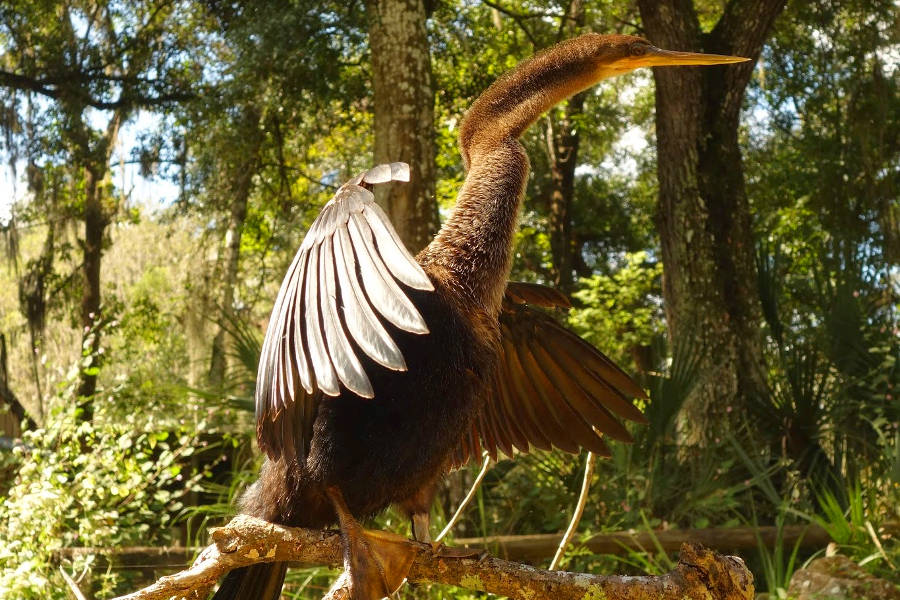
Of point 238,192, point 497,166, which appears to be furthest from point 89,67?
point 497,166

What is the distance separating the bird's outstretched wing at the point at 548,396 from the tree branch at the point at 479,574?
2.59 ft

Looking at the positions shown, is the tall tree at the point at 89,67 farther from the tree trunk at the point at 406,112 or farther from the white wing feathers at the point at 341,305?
the white wing feathers at the point at 341,305

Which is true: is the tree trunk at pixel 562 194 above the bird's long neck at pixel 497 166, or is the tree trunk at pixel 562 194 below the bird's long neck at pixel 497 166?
above

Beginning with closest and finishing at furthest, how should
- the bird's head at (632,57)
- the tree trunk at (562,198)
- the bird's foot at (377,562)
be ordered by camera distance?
the bird's foot at (377,562) < the bird's head at (632,57) < the tree trunk at (562,198)

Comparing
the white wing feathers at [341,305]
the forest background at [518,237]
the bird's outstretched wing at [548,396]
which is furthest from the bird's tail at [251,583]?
the forest background at [518,237]

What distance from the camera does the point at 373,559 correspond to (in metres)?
2.24

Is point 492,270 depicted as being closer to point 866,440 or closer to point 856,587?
point 856,587

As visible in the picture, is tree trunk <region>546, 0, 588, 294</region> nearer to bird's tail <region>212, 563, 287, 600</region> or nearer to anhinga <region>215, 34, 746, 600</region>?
anhinga <region>215, 34, 746, 600</region>

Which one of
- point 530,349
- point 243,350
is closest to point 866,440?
point 530,349

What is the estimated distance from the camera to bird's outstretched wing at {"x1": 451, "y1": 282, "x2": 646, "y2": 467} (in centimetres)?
300

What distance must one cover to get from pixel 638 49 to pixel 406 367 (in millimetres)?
1860

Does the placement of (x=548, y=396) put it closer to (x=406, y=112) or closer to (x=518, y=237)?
(x=406, y=112)

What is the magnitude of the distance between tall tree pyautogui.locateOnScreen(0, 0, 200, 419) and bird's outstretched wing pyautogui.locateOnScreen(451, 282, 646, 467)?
19.9 ft

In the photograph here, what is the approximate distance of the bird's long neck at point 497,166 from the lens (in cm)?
255
